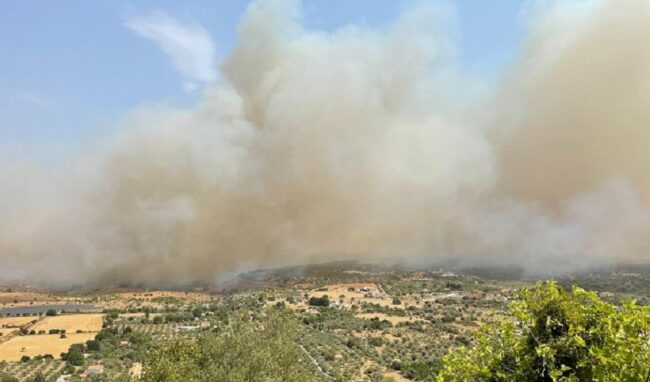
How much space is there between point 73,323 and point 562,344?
5262 centimetres

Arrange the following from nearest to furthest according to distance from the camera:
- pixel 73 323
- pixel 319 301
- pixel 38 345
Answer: pixel 38 345
pixel 73 323
pixel 319 301

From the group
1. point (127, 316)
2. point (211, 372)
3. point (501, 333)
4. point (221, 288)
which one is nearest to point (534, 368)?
point (501, 333)

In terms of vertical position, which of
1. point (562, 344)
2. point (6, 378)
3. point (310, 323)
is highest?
point (562, 344)

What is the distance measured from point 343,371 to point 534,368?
79.7 feet

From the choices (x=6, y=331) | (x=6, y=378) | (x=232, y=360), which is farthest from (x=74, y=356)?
(x=232, y=360)

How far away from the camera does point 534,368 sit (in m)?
5.15

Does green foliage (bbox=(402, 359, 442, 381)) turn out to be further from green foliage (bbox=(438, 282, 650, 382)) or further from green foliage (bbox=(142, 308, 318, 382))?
green foliage (bbox=(438, 282, 650, 382))

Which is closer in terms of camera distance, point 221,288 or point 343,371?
point 343,371

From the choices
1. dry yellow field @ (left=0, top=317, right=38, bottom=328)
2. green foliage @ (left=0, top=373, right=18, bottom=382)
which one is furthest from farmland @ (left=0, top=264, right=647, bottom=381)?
green foliage @ (left=0, top=373, right=18, bottom=382)

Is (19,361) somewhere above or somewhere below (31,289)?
below

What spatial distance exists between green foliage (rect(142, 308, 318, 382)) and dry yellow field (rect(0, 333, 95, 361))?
2562 centimetres

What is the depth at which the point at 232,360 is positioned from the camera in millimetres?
15617

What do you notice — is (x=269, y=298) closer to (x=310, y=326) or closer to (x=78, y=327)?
(x=310, y=326)

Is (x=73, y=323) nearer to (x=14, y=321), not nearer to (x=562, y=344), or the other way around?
(x=14, y=321)
